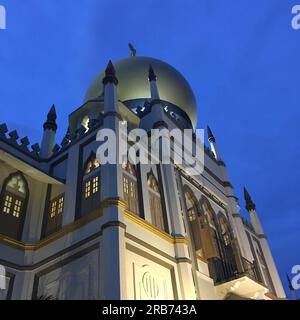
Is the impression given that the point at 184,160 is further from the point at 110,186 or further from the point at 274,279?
the point at 274,279

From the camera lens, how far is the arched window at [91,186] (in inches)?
556

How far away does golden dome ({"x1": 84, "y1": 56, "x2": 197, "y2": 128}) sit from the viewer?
25.8 meters

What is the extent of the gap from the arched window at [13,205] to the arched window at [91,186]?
312cm

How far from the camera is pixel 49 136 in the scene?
21.0m

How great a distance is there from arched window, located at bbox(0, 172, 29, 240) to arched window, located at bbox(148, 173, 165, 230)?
18.6 ft

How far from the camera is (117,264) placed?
1112 cm

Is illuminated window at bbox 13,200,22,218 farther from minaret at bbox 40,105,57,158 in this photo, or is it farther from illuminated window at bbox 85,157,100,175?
minaret at bbox 40,105,57,158

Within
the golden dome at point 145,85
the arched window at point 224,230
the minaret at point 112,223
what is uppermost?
the golden dome at point 145,85

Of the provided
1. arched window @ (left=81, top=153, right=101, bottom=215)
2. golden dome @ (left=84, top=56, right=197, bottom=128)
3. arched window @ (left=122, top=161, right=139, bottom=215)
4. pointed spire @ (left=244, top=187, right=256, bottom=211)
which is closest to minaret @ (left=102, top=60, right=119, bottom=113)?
arched window @ (left=81, top=153, right=101, bottom=215)

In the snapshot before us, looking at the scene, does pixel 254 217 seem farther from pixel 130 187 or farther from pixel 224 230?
pixel 130 187

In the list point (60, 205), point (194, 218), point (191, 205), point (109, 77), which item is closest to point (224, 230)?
point (191, 205)

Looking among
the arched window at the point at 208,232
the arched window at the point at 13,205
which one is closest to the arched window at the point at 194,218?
the arched window at the point at 208,232

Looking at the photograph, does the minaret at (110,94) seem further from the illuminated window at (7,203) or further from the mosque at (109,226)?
the illuminated window at (7,203)

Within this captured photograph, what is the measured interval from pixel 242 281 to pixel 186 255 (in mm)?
3512
